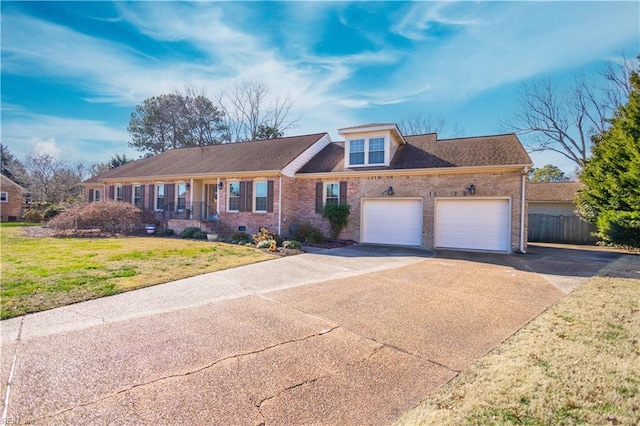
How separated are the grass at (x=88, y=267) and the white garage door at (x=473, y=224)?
771 centimetres

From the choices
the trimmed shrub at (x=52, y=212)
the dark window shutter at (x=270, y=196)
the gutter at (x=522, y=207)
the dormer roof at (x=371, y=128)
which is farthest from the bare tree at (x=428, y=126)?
the trimmed shrub at (x=52, y=212)

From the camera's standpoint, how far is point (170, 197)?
18.8m

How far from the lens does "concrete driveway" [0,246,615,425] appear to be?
8.93ft

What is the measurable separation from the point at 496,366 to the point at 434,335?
993 millimetres

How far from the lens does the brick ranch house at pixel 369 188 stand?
41.3ft

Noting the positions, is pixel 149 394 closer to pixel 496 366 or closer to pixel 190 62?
pixel 496 366

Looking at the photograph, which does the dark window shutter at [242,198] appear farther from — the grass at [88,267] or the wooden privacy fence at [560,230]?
the wooden privacy fence at [560,230]

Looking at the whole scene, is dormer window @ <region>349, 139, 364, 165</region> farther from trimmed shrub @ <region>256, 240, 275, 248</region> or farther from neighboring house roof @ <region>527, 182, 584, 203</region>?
neighboring house roof @ <region>527, 182, 584, 203</region>

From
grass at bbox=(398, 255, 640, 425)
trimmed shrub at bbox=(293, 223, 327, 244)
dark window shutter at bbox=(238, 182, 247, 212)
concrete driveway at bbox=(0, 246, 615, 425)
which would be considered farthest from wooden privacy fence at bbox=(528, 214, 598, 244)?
dark window shutter at bbox=(238, 182, 247, 212)

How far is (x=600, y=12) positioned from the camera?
Result: 10.3m

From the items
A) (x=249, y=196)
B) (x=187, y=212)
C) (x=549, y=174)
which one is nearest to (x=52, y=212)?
(x=187, y=212)

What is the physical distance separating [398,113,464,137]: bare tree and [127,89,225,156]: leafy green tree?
19.9 m

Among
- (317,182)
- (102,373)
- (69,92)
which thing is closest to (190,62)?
(69,92)

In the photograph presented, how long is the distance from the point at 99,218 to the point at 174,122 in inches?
847
